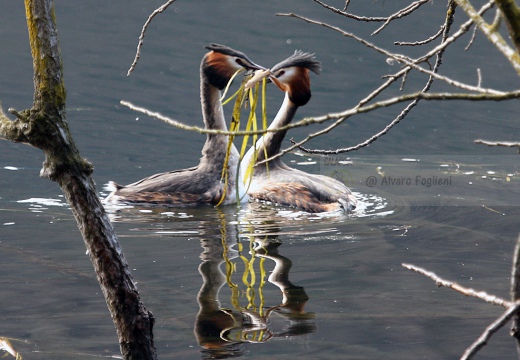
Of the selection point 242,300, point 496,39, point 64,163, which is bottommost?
point 242,300

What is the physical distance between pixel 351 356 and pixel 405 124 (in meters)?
9.33

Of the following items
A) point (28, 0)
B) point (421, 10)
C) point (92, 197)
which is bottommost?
point (92, 197)

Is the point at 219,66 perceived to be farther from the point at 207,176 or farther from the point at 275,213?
the point at 275,213

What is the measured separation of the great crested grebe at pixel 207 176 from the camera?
8.40m

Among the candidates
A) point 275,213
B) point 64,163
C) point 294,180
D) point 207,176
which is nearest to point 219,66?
point 207,176

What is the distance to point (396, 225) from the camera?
7789 millimetres

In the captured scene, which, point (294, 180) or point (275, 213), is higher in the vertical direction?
point (294, 180)

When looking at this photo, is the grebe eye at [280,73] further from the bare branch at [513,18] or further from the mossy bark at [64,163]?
the bare branch at [513,18]

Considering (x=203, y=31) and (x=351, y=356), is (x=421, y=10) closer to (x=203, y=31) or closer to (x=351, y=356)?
(x=203, y=31)

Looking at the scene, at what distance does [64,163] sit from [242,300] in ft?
6.80

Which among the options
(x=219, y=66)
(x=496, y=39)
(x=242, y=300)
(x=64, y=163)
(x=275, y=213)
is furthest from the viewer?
(x=219, y=66)

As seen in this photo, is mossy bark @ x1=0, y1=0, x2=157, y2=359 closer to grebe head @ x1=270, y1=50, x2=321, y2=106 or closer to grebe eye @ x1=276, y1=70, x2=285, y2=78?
grebe head @ x1=270, y1=50, x2=321, y2=106

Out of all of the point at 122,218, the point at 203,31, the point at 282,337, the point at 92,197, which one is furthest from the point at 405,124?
the point at 92,197

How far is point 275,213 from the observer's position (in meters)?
8.28
